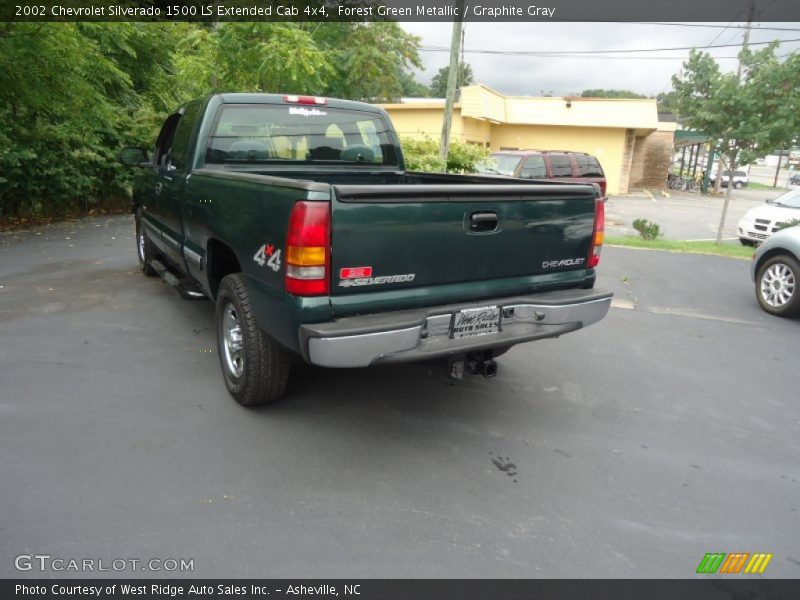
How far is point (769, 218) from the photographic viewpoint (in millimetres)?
12133

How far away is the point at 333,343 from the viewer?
296 cm

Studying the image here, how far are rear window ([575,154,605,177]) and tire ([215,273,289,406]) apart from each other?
12.5 metres

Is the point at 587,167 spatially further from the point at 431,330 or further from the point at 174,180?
the point at 431,330

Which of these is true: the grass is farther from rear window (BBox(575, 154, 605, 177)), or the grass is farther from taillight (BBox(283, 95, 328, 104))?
taillight (BBox(283, 95, 328, 104))

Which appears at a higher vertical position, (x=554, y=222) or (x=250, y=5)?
(x=250, y=5)

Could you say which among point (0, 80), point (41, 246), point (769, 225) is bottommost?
point (41, 246)

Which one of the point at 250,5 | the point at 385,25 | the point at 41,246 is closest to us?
the point at 41,246

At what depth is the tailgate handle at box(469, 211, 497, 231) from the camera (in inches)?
135

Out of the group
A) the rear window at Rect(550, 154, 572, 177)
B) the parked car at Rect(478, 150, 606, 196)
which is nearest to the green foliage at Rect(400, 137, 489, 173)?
the parked car at Rect(478, 150, 606, 196)

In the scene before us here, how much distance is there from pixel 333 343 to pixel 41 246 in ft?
27.6

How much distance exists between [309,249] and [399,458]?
133cm
